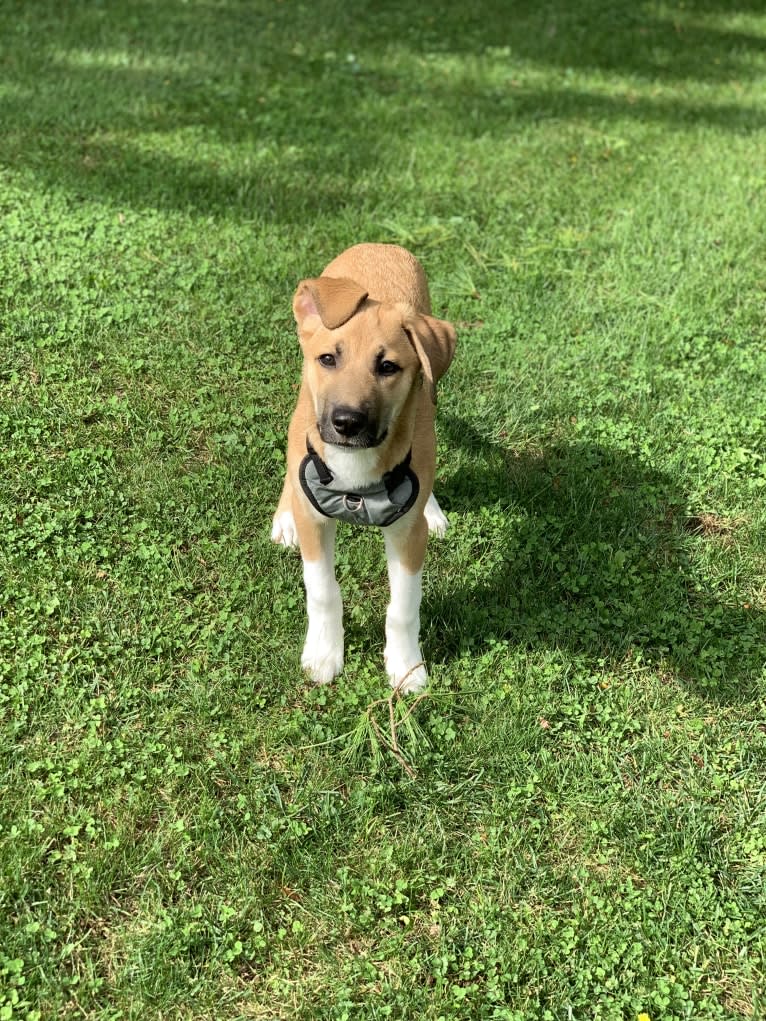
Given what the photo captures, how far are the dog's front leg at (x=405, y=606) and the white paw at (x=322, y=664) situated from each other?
9.6 inches

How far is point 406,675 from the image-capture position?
415 centimetres

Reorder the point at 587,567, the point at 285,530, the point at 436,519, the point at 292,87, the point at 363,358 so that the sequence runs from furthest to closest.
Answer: the point at 292,87
the point at 436,519
the point at 587,567
the point at 285,530
the point at 363,358

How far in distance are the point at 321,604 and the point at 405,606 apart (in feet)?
1.21

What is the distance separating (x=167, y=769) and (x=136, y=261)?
4.17 m

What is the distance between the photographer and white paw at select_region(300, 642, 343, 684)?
4184mm

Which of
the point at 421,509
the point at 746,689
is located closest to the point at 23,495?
the point at 421,509

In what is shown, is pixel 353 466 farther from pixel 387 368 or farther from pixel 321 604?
pixel 321 604

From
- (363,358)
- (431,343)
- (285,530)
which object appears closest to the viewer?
(363,358)

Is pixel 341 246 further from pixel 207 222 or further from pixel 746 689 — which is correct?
pixel 746 689

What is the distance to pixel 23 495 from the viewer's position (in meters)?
4.84

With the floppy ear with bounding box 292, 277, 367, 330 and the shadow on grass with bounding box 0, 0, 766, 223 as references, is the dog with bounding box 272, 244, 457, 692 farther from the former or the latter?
the shadow on grass with bounding box 0, 0, 766, 223

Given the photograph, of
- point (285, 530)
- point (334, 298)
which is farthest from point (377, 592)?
point (334, 298)

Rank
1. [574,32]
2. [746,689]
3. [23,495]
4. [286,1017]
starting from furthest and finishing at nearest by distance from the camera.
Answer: [574,32] < [23,495] < [746,689] < [286,1017]

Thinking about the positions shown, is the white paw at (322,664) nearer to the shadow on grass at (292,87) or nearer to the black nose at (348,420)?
the black nose at (348,420)
